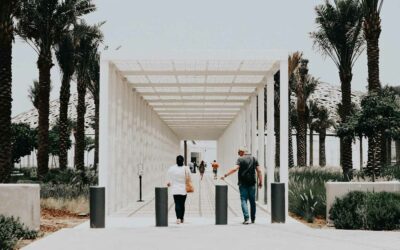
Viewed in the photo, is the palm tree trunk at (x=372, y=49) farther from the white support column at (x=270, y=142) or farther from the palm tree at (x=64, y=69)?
the palm tree at (x=64, y=69)

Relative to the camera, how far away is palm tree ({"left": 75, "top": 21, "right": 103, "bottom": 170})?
105 feet

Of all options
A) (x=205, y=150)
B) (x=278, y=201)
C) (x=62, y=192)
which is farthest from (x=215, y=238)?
(x=205, y=150)

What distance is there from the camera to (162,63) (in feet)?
53.7

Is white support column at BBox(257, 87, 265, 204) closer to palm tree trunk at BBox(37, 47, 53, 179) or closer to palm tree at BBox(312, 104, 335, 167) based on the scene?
palm tree trunk at BBox(37, 47, 53, 179)

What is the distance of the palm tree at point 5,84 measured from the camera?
19312 mm

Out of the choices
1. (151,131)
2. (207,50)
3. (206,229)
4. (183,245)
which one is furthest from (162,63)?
(151,131)

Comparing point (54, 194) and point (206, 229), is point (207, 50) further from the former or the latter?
point (54, 194)

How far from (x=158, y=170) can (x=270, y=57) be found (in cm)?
1827

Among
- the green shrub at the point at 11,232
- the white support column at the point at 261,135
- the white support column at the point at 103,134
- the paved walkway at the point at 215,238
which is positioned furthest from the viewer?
the white support column at the point at 261,135

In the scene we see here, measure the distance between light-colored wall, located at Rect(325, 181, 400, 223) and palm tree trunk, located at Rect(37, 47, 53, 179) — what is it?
16090 mm

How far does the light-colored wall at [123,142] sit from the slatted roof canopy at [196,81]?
1.69ft

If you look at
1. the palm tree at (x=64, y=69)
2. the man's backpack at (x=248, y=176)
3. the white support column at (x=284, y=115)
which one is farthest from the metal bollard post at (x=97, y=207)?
the palm tree at (x=64, y=69)

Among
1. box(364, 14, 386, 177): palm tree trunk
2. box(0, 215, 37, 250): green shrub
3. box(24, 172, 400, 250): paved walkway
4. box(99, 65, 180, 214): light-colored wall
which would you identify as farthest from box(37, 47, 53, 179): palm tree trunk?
box(0, 215, 37, 250): green shrub

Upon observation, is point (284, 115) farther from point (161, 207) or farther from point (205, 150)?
point (205, 150)
